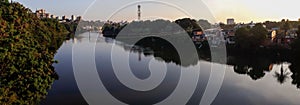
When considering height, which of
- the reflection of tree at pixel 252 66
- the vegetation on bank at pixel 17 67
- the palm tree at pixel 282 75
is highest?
the vegetation on bank at pixel 17 67

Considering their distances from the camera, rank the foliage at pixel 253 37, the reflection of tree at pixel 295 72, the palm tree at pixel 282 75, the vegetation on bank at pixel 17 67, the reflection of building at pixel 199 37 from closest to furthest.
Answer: the vegetation on bank at pixel 17 67 < the reflection of tree at pixel 295 72 < the palm tree at pixel 282 75 < the foliage at pixel 253 37 < the reflection of building at pixel 199 37

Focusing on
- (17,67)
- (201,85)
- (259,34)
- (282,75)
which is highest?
(259,34)

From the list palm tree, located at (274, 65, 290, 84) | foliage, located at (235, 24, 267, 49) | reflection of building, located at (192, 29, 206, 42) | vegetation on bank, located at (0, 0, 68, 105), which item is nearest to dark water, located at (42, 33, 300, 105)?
palm tree, located at (274, 65, 290, 84)

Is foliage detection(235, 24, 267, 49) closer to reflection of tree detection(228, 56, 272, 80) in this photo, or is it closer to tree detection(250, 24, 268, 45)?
tree detection(250, 24, 268, 45)

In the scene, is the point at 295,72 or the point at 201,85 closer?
the point at 201,85

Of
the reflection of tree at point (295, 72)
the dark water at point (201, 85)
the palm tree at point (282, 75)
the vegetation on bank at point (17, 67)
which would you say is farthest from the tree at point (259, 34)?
the vegetation on bank at point (17, 67)

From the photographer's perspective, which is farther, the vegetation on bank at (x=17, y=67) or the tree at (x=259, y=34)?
the tree at (x=259, y=34)

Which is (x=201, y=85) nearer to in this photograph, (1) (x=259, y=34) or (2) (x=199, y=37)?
(1) (x=259, y=34)

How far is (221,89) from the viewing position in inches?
388

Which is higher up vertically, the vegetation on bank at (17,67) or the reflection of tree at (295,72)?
the vegetation on bank at (17,67)

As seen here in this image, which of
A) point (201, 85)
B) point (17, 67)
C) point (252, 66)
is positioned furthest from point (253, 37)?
point (17, 67)

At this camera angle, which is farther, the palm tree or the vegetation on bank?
the palm tree

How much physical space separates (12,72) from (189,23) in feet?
109

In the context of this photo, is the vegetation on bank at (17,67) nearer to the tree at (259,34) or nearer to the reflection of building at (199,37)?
the tree at (259,34)
